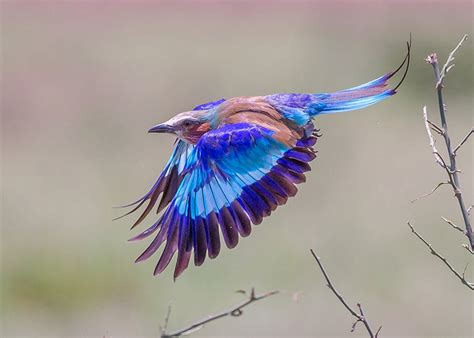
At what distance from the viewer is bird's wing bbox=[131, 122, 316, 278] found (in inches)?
162

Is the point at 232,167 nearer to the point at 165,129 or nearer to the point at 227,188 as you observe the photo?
the point at 227,188

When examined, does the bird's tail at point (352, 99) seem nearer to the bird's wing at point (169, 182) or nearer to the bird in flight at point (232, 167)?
the bird in flight at point (232, 167)

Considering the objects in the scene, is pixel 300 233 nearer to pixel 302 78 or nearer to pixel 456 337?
pixel 456 337

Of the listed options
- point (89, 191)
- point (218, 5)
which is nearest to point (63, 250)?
point (89, 191)

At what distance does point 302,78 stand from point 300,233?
2.52 metres

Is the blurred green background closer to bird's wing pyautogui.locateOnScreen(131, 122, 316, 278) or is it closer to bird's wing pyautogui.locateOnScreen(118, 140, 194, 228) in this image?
bird's wing pyautogui.locateOnScreen(118, 140, 194, 228)

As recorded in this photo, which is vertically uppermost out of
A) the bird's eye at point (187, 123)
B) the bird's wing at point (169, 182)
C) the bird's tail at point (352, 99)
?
the bird's tail at point (352, 99)

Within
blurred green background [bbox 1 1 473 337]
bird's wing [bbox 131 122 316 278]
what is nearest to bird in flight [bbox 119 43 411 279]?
bird's wing [bbox 131 122 316 278]

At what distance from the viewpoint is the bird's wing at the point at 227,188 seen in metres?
4.11

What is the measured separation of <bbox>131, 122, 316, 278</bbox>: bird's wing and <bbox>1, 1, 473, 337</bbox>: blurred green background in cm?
243

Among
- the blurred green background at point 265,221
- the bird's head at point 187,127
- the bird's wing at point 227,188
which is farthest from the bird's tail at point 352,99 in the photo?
the blurred green background at point 265,221

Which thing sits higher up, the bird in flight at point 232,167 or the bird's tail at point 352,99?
the bird's tail at point 352,99

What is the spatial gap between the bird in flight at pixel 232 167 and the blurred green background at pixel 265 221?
7.02 ft

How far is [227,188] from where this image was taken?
14.2 ft
